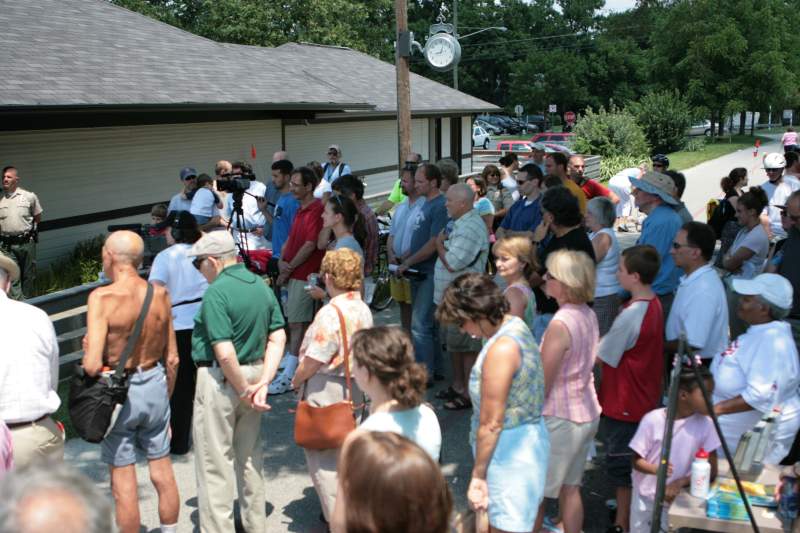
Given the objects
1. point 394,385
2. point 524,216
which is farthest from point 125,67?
point 394,385

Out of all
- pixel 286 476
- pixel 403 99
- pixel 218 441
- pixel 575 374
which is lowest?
pixel 286 476

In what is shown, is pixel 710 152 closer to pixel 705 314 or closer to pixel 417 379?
pixel 705 314

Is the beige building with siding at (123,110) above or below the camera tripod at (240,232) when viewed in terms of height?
above

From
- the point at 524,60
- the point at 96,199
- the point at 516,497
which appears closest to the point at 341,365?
the point at 516,497

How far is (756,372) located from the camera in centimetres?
436

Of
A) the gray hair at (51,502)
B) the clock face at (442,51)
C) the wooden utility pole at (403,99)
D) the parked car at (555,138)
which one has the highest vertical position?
the clock face at (442,51)

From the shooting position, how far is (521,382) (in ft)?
12.3

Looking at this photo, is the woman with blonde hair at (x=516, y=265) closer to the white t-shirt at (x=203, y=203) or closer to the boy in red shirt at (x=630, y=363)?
the boy in red shirt at (x=630, y=363)

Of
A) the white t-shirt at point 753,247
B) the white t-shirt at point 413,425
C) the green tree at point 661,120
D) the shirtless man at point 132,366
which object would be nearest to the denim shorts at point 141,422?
the shirtless man at point 132,366

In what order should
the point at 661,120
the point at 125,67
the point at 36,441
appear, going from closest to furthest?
the point at 36,441
the point at 125,67
the point at 661,120

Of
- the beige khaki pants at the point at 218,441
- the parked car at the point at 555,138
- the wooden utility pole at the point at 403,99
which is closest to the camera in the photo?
the beige khaki pants at the point at 218,441

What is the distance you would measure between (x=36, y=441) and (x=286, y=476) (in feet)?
7.35

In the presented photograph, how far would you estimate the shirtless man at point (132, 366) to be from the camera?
427 cm

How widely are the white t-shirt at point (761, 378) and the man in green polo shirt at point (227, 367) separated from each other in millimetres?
2543
